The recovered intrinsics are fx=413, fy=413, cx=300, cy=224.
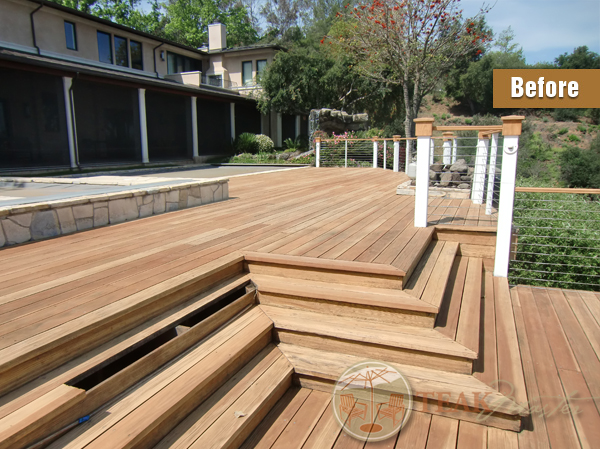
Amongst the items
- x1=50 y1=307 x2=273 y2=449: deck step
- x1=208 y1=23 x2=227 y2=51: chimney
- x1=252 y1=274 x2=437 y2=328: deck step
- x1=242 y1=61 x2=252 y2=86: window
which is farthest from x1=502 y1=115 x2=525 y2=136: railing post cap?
x1=208 y1=23 x2=227 y2=51: chimney

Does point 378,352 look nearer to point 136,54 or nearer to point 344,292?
point 344,292

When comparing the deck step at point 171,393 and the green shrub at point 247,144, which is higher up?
the green shrub at point 247,144

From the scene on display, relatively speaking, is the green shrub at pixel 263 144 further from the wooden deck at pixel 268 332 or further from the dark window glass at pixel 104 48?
the wooden deck at pixel 268 332

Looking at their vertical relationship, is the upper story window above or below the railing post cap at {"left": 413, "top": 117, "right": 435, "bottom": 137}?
above

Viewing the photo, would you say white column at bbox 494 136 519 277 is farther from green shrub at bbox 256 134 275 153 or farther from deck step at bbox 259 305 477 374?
green shrub at bbox 256 134 275 153

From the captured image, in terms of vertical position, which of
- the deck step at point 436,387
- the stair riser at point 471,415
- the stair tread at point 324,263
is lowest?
the stair riser at point 471,415

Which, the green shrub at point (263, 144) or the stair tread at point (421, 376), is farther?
the green shrub at point (263, 144)

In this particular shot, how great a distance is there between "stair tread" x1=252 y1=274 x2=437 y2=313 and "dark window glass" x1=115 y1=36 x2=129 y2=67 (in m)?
18.6

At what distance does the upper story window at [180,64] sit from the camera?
20844 mm

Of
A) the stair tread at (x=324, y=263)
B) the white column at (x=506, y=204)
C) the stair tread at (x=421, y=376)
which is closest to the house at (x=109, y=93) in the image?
the stair tread at (x=324, y=263)

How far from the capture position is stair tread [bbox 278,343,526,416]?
2.11 metres

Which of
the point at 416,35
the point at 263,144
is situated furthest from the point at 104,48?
the point at 416,35

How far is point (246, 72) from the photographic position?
74.8ft

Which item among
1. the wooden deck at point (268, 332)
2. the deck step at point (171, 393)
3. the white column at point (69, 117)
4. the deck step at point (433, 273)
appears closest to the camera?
the deck step at point (171, 393)
